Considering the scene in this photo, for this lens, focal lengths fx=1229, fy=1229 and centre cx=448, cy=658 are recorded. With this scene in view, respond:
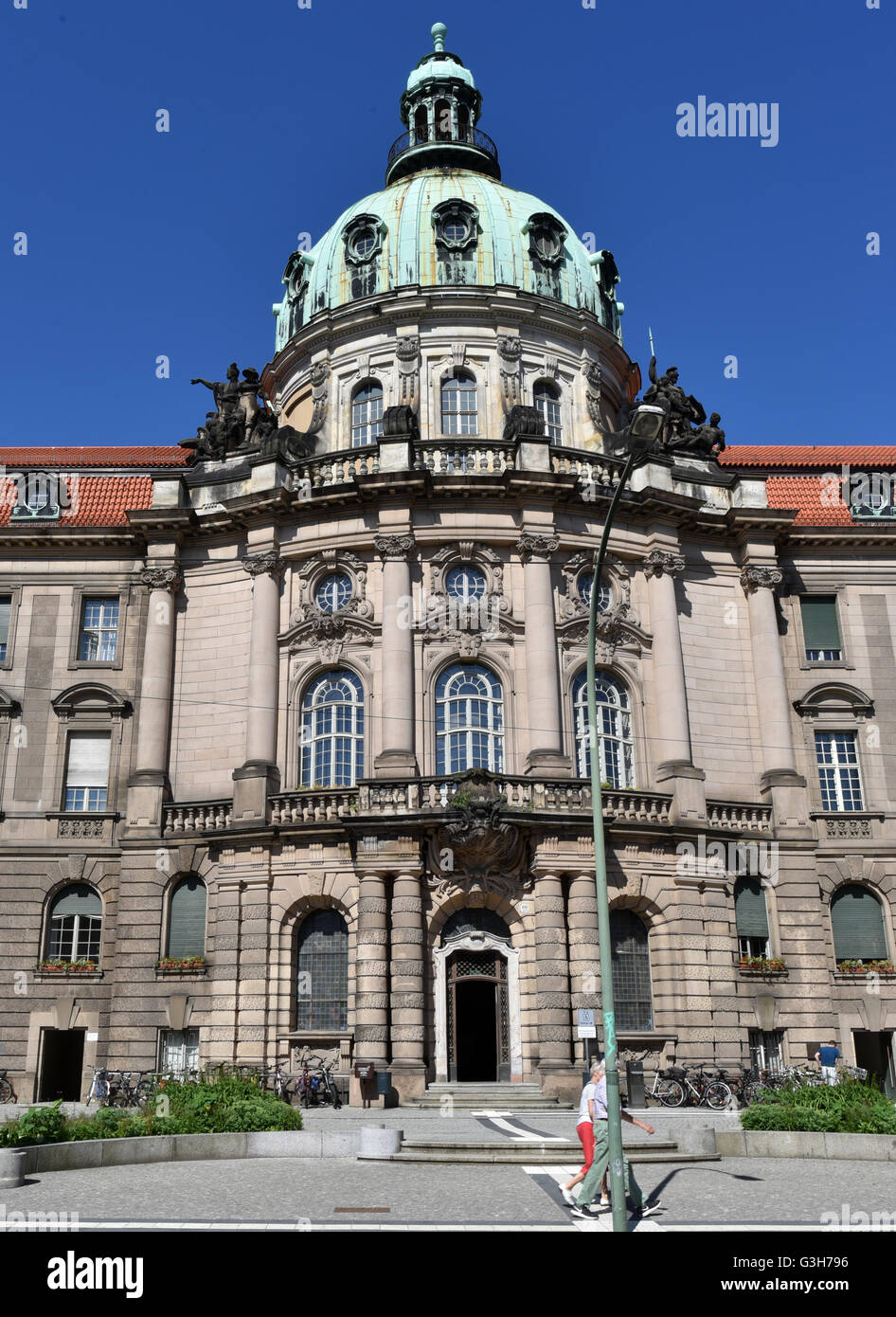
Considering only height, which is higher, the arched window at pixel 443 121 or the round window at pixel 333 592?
the arched window at pixel 443 121

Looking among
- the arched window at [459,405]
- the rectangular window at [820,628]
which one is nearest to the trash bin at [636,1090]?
the rectangular window at [820,628]

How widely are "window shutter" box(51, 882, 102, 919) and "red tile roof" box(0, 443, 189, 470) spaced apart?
1487 cm

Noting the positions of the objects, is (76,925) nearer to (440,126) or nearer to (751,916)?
A: (751,916)

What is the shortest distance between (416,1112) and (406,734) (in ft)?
31.7

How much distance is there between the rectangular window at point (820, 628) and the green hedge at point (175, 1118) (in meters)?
23.3

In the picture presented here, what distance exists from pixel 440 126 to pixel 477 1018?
34146 mm

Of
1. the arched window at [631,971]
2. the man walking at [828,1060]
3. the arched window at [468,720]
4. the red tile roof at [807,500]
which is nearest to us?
the man walking at [828,1060]

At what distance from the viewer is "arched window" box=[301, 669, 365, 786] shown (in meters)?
34.2

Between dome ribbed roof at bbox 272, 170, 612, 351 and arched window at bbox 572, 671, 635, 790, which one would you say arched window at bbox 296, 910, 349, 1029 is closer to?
arched window at bbox 572, 671, 635, 790

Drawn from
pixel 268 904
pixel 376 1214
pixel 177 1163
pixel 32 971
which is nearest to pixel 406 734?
pixel 268 904

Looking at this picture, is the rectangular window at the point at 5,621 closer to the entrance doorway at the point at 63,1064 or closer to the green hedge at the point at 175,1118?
the entrance doorway at the point at 63,1064

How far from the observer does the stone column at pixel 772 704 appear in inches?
1389

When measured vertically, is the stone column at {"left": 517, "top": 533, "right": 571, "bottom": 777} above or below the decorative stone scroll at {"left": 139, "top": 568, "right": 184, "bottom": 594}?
below

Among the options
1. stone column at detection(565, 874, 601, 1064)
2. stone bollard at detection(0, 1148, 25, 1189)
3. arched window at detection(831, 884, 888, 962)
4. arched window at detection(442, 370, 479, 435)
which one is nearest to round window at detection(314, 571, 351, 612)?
arched window at detection(442, 370, 479, 435)
